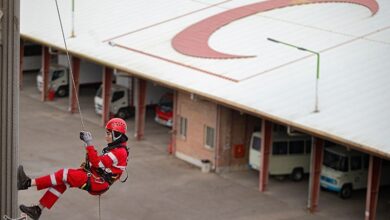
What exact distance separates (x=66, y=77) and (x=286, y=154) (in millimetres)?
18931

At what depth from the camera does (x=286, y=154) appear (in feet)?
126

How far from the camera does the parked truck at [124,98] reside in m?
48.4

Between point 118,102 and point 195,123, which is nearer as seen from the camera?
point 195,123

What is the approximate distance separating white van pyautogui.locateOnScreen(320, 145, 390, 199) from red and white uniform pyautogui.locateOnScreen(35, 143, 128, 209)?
22.1 m

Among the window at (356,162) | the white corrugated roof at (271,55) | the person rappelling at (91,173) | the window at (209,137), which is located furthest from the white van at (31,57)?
the person rappelling at (91,173)

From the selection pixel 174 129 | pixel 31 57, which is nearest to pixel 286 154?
pixel 174 129

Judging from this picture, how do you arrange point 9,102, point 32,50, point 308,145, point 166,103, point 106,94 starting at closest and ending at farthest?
point 9,102
point 308,145
point 106,94
point 166,103
point 32,50

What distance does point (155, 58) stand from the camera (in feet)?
140

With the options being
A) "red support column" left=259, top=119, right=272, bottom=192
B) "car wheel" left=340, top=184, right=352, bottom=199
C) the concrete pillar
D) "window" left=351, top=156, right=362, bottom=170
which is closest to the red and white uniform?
the concrete pillar

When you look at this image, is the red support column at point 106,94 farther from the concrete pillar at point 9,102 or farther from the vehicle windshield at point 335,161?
the concrete pillar at point 9,102

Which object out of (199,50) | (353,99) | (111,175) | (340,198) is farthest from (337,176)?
(111,175)

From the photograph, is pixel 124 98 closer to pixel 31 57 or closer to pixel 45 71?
pixel 45 71

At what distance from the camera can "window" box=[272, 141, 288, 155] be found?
38.0 m

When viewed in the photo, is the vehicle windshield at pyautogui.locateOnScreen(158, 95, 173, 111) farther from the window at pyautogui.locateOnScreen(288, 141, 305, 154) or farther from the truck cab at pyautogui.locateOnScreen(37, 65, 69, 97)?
the window at pyautogui.locateOnScreen(288, 141, 305, 154)
